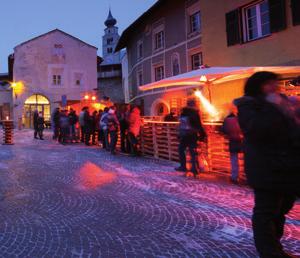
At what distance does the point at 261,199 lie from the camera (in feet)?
10.3

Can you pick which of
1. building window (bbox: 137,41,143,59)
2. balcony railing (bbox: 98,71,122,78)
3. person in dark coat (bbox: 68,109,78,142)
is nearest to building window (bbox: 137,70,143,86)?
building window (bbox: 137,41,143,59)

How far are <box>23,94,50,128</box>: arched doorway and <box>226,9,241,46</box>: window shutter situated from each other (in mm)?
29202

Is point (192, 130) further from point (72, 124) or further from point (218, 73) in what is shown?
point (72, 124)

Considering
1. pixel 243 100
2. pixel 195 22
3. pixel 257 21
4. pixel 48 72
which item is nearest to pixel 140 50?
pixel 195 22

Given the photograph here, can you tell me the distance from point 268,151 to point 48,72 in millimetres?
40121

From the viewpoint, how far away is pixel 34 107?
4022cm

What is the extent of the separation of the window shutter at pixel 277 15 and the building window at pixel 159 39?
1271cm

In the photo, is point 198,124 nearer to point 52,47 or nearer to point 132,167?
point 132,167

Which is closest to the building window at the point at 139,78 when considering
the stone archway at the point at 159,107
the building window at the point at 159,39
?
the building window at the point at 159,39

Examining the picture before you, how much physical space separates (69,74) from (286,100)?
40.0 m

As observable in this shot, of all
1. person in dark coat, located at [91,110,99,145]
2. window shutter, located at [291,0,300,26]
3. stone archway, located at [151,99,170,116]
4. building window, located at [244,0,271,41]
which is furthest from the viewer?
stone archway, located at [151,99,170,116]

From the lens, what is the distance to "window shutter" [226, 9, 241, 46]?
14.8 meters

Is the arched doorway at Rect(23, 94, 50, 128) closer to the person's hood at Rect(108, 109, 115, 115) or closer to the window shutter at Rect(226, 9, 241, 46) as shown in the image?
the person's hood at Rect(108, 109, 115, 115)

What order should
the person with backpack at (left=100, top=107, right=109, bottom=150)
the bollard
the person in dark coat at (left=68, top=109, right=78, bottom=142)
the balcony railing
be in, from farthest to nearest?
the balcony railing
the person in dark coat at (left=68, top=109, right=78, bottom=142)
the bollard
the person with backpack at (left=100, top=107, right=109, bottom=150)
